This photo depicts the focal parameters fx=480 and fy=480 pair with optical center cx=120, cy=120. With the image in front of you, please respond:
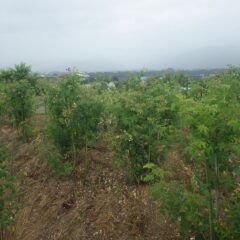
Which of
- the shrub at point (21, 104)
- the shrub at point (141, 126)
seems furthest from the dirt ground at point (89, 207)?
the shrub at point (21, 104)

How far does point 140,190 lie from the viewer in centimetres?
841

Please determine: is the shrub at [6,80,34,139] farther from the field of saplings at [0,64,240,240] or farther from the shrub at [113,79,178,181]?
the shrub at [113,79,178,181]

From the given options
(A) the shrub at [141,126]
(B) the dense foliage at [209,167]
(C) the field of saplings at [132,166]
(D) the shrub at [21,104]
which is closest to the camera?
(B) the dense foliage at [209,167]

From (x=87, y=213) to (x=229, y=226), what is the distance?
A: 3160 mm

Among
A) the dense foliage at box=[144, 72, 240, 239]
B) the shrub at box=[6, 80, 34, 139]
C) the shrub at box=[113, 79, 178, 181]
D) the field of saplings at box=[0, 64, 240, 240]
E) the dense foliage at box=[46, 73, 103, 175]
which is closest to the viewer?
the dense foliage at box=[144, 72, 240, 239]

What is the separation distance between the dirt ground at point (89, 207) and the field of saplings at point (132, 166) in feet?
0.06

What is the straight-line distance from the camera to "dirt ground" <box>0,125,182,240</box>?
25.7 feet

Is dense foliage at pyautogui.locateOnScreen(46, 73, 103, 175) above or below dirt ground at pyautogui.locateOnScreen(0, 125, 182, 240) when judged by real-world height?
above

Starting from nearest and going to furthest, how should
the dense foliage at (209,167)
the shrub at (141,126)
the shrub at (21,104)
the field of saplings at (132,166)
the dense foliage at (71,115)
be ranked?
1. the dense foliage at (209,167)
2. the field of saplings at (132,166)
3. the shrub at (141,126)
4. the dense foliage at (71,115)
5. the shrub at (21,104)

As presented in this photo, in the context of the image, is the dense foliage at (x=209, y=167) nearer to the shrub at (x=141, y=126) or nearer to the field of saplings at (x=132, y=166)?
the field of saplings at (x=132, y=166)

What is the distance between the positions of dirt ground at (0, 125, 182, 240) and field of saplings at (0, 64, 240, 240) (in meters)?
0.02

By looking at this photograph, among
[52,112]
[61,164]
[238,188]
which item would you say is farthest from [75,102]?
[238,188]

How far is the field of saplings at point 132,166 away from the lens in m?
6.00

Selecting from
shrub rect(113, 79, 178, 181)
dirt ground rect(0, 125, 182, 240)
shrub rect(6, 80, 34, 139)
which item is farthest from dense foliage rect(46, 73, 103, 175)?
shrub rect(6, 80, 34, 139)
